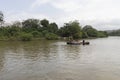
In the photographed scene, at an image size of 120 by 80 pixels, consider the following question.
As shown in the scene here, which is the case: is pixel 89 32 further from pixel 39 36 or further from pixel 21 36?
pixel 21 36

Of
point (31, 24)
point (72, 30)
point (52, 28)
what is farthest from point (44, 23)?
point (72, 30)

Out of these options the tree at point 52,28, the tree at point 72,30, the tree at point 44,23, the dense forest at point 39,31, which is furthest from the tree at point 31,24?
the tree at point 72,30

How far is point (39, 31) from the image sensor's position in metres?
94.4

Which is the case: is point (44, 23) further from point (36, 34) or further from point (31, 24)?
point (36, 34)

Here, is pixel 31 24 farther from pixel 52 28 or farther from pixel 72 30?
pixel 72 30

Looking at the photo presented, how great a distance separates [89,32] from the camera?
113 meters

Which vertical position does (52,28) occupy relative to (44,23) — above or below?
below

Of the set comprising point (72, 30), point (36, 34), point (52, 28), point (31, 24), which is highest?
point (31, 24)

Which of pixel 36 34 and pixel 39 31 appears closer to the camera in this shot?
pixel 36 34

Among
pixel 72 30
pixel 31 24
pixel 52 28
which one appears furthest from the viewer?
pixel 31 24

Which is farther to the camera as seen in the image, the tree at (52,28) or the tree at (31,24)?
the tree at (31,24)

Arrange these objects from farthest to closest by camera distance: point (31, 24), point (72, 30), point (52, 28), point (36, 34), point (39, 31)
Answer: point (31, 24) → point (52, 28) → point (39, 31) → point (72, 30) → point (36, 34)

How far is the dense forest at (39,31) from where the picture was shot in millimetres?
76938

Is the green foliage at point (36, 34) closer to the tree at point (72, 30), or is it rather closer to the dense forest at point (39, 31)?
the dense forest at point (39, 31)
